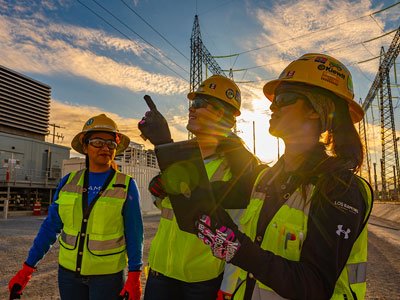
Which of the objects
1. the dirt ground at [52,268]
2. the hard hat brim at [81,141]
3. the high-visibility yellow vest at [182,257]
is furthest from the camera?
the dirt ground at [52,268]

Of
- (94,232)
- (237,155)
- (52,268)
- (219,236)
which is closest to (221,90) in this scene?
(237,155)

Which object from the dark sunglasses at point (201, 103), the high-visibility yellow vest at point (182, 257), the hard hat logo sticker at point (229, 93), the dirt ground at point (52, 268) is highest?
the hard hat logo sticker at point (229, 93)

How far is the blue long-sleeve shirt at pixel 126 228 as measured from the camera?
2.91 m

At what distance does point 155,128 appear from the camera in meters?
1.12

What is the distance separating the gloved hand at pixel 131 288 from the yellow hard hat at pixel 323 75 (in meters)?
2.03

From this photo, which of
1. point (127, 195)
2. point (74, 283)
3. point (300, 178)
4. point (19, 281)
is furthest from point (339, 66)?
point (19, 281)

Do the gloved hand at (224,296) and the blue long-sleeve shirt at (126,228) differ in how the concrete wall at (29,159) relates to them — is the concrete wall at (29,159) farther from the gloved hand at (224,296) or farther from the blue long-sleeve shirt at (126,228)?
the gloved hand at (224,296)

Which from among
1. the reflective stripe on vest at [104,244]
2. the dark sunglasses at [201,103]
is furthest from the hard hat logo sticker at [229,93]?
the reflective stripe on vest at [104,244]

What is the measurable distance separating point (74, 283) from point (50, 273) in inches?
165

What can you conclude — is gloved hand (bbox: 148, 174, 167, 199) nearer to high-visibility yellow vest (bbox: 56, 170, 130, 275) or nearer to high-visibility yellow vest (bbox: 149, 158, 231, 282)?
high-visibility yellow vest (bbox: 149, 158, 231, 282)

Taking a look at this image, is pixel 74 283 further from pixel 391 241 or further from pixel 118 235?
pixel 391 241

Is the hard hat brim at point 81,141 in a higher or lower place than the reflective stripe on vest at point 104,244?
higher

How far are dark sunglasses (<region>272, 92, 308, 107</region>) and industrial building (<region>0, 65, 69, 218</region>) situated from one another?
21974 mm

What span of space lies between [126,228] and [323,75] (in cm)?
215
